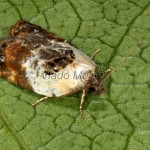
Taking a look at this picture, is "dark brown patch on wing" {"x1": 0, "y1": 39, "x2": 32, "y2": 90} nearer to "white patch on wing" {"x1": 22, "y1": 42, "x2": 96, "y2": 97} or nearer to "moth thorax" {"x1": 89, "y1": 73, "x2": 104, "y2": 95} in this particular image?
"white patch on wing" {"x1": 22, "y1": 42, "x2": 96, "y2": 97}

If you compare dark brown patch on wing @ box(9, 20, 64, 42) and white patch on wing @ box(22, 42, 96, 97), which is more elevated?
dark brown patch on wing @ box(9, 20, 64, 42)

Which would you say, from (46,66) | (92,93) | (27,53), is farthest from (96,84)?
(27,53)

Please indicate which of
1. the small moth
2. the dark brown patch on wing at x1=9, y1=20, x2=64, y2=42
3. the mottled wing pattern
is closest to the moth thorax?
the small moth

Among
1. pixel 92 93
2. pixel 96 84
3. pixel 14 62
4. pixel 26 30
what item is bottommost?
pixel 92 93

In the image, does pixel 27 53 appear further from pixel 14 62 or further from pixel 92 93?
pixel 92 93

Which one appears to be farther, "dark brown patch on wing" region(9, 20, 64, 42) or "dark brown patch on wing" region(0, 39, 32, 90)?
"dark brown patch on wing" region(9, 20, 64, 42)

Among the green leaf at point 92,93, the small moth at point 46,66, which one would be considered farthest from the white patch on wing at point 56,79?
the green leaf at point 92,93

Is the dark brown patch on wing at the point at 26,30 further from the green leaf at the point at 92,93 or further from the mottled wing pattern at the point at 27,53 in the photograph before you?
the green leaf at the point at 92,93
